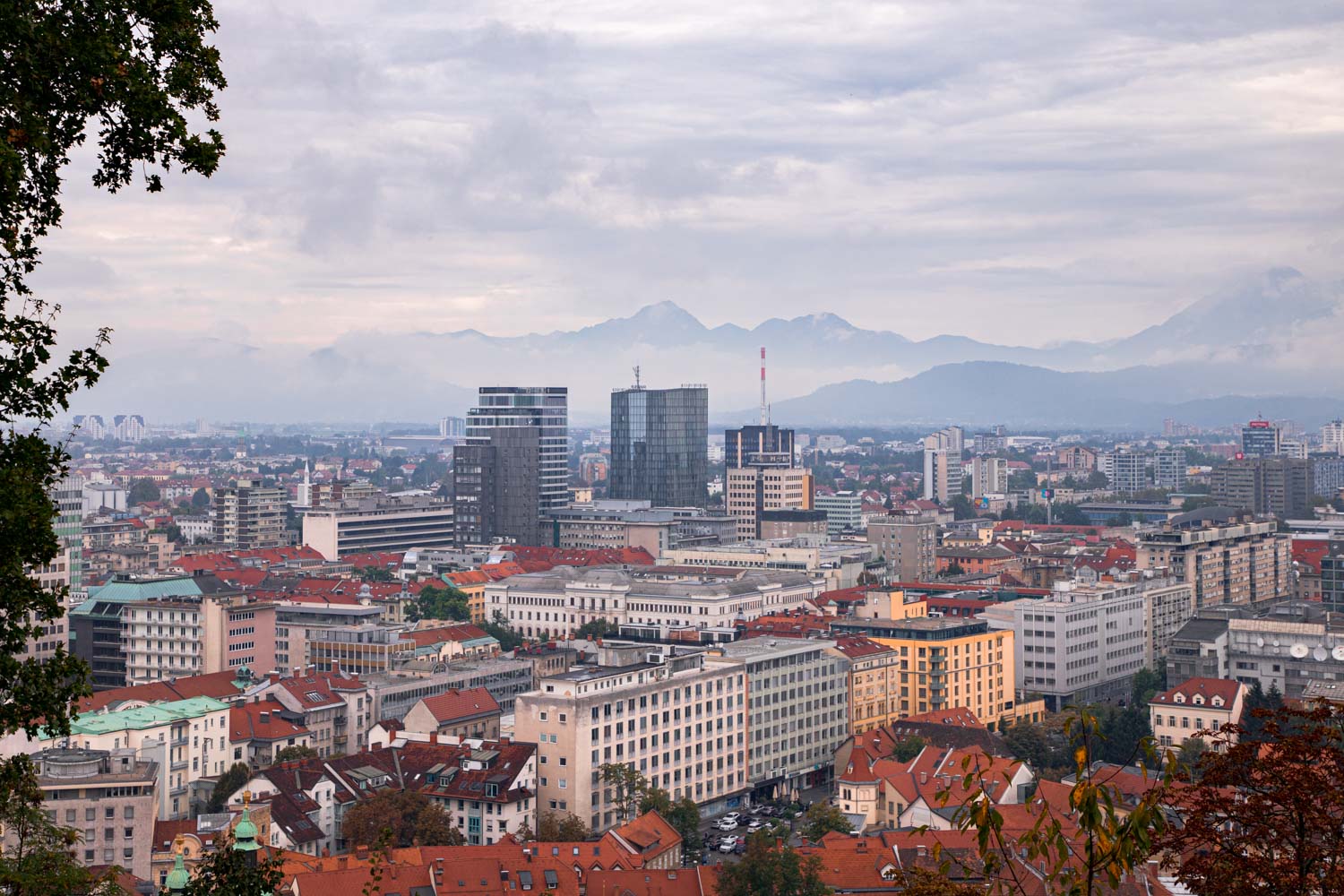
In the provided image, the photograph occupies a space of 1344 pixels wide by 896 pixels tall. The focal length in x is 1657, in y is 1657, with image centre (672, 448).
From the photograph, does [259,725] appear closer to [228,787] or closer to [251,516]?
[228,787]

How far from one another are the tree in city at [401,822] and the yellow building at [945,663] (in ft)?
102

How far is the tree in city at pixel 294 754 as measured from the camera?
65.2 metres

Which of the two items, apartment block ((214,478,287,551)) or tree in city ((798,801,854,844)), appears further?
apartment block ((214,478,287,551))

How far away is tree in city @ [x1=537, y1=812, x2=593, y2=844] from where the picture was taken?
54.9 meters

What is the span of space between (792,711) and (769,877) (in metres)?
25.9

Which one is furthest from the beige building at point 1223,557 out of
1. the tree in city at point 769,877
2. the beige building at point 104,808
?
the beige building at point 104,808

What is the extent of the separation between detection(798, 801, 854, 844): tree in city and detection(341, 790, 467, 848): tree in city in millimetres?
11871

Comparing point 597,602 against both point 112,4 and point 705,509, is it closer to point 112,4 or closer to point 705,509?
point 705,509

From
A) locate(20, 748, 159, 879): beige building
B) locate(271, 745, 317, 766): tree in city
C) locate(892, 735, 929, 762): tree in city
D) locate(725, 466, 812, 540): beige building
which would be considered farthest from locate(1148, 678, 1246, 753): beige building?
locate(725, 466, 812, 540): beige building

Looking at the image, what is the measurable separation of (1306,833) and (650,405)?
16539 cm

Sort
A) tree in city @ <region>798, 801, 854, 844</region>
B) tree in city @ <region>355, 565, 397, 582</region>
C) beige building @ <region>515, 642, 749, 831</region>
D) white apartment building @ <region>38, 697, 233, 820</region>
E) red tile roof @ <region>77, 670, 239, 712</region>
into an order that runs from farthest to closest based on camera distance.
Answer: tree in city @ <region>355, 565, 397, 582</region> < red tile roof @ <region>77, 670, 239, 712</region> < white apartment building @ <region>38, 697, 233, 820</region> < beige building @ <region>515, 642, 749, 831</region> < tree in city @ <region>798, 801, 854, 844</region>

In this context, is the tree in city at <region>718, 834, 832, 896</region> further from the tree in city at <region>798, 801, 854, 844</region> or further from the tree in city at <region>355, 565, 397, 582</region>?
the tree in city at <region>355, 565, 397, 582</region>

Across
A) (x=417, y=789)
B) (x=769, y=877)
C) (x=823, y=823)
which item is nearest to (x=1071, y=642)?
(x=823, y=823)

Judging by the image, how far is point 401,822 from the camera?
180ft
